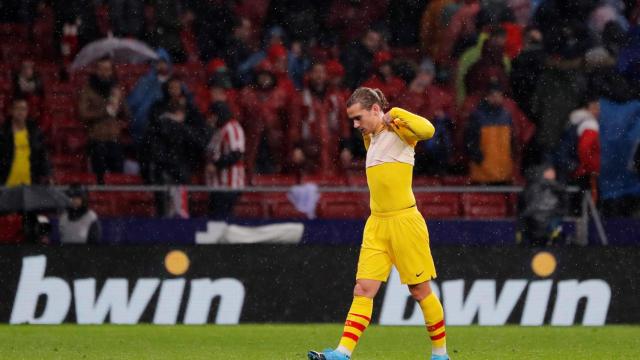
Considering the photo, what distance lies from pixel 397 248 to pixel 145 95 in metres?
9.08

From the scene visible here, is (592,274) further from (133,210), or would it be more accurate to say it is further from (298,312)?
(133,210)

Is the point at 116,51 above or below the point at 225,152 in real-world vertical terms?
above

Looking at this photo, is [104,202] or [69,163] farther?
[69,163]

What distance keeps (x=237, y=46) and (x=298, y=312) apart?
509 centimetres

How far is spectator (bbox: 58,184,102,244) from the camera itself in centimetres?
1594

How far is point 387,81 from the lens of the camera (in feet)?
59.7

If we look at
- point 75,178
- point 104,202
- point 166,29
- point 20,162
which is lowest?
point 104,202

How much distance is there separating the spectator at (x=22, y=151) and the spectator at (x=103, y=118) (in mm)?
950

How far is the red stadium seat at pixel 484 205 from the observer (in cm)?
1739

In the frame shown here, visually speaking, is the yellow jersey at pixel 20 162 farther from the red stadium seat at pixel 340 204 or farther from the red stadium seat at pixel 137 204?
the red stadium seat at pixel 340 204

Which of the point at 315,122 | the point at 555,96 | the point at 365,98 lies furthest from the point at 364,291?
the point at 555,96

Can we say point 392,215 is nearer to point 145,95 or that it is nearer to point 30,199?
point 30,199

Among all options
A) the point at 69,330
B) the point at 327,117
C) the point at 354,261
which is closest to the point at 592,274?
the point at 354,261

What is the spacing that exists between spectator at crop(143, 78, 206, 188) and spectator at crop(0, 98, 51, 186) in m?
1.36
